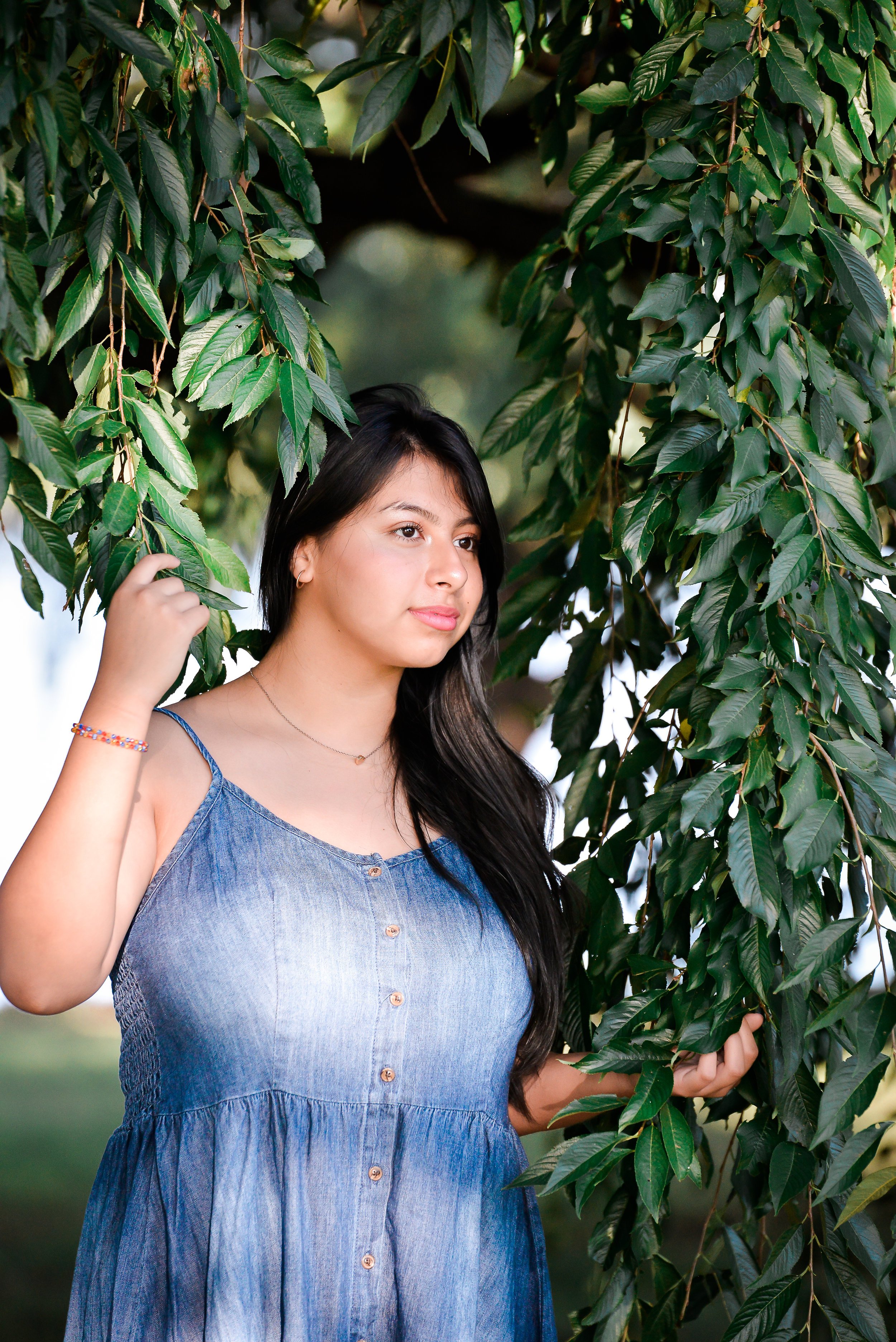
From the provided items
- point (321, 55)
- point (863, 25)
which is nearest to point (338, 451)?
point (863, 25)

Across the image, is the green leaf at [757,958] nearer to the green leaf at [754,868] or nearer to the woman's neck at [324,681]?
the green leaf at [754,868]

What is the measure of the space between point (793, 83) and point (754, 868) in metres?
0.68

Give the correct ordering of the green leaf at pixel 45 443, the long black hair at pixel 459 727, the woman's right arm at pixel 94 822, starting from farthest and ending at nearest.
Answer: the long black hair at pixel 459 727, the woman's right arm at pixel 94 822, the green leaf at pixel 45 443

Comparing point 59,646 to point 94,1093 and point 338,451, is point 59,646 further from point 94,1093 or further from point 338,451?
point 338,451

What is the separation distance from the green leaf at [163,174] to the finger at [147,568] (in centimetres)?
26

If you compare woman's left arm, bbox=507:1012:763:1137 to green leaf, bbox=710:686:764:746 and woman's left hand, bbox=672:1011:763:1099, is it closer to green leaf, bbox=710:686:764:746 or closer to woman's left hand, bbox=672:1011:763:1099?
woman's left hand, bbox=672:1011:763:1099

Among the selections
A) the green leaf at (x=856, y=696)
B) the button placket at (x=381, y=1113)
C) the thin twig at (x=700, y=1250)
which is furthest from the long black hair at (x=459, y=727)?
the green leaf at (x=856, y=696)

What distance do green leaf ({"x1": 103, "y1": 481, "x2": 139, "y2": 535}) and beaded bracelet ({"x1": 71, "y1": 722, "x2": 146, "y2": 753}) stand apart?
162 millimetres

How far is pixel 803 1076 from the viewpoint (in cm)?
118

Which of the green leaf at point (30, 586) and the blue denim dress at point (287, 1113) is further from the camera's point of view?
the blue denim dress at point (287, 1113)

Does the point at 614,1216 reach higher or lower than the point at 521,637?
lower

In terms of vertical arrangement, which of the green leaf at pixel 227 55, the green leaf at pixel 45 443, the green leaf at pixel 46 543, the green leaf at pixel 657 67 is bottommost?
the green leaf at pixel 46 543

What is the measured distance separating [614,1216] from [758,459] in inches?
29.4

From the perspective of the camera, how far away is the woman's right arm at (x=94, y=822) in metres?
0.97
